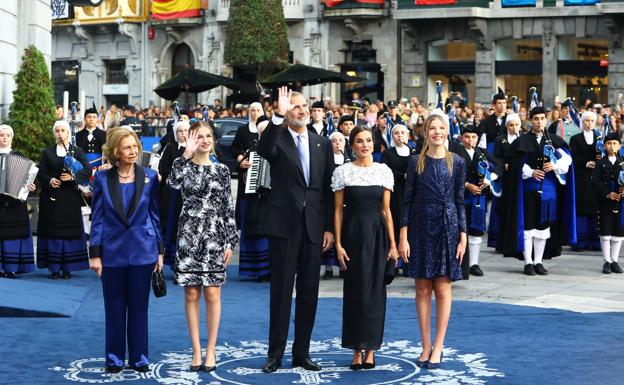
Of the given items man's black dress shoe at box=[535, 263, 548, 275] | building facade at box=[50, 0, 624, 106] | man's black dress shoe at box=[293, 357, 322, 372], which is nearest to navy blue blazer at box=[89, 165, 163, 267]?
man's black dress shoe at box=[293, 357, 322, 372]

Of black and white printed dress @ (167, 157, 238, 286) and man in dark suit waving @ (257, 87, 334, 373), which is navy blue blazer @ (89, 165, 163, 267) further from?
man in dark suit waving @ (257, 87, 334, 373)

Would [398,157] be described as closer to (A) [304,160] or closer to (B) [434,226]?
(B) [434,226]

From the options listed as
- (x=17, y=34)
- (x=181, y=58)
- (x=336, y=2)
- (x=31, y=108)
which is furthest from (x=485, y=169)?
(x=181, y=58)

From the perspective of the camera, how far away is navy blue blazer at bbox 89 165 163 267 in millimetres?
9961

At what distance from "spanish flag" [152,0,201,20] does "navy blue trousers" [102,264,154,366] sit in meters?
39.4

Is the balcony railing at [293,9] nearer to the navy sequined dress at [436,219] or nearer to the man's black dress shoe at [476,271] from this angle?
the man's black dress shoe at [476,271]

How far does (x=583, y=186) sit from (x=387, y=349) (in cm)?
826

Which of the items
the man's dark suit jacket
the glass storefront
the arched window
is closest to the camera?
the man's dark suit jacket

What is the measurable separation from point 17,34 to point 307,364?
12344 mm

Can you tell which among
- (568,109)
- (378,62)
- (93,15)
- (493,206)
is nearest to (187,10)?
(93,15)

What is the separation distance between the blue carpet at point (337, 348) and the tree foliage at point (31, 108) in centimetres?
630

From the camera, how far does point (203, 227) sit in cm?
1011

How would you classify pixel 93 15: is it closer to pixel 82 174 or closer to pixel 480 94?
pixel 480 94

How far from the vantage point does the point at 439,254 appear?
1035cm
